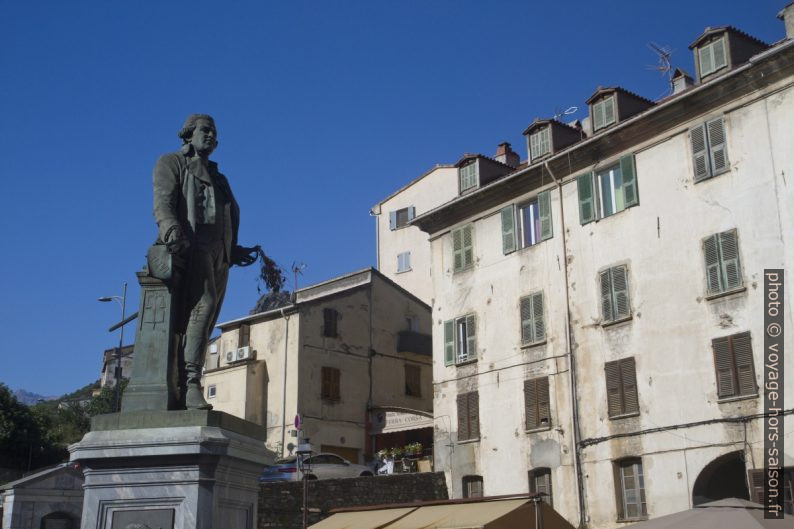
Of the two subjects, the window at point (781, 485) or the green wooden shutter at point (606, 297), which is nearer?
the window at point (781, 485)

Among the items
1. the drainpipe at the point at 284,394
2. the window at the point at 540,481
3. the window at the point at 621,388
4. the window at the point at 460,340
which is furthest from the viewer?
the drainpipe at the point at 284,394

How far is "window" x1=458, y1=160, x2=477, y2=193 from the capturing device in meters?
31.1

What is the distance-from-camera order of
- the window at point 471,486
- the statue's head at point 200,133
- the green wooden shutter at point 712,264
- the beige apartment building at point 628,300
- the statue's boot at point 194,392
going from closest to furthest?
the statue's boot at point 194,392 < the statue's head at point 200,133 < the beige apartment building at point 628,300 < the green wooden shutter at point 712,264 < the window at point 471,486

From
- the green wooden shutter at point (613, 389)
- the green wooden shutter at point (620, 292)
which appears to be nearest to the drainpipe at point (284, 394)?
the green wooden shutter at point (613, 389)

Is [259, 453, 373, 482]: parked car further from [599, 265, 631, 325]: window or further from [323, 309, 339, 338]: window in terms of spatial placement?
[599, 265, 631, 325]: window

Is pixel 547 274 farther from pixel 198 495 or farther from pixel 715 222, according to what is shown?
pixel 198 495

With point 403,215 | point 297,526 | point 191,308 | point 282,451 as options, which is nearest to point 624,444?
point 297,526

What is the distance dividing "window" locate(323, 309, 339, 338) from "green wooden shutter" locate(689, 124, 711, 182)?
18.2 m

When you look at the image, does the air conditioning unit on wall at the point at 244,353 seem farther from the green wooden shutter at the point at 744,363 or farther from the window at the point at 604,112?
the green wooden shutter at the point at 744,363

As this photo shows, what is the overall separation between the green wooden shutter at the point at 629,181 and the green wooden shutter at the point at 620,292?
6.28ft

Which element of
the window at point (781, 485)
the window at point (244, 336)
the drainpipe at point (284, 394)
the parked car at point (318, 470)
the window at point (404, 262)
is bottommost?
the window at point (781, 485)

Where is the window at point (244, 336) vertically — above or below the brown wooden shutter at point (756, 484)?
above

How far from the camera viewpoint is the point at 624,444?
24219 mm

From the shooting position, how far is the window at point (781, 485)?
20578mm
